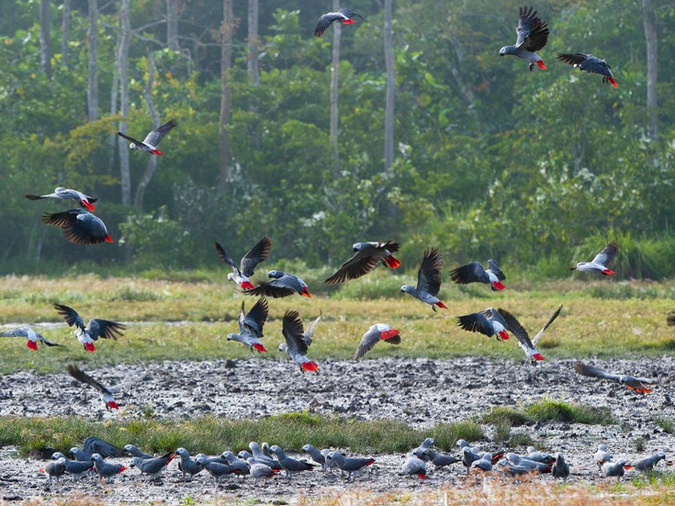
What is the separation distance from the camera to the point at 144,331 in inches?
886

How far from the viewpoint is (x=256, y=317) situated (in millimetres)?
12227

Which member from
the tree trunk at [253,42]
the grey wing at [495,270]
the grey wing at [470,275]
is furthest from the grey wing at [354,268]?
the tree trunk at [253,42]

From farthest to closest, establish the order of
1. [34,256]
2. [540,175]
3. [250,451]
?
[34,256] → [540,175] → [250,451]

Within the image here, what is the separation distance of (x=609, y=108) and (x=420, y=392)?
3078 cm

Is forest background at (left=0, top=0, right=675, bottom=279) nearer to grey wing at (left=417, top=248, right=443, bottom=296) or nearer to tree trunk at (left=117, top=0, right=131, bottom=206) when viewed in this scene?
tree trunk at (left=117, top=0, right=131, bottom=206)

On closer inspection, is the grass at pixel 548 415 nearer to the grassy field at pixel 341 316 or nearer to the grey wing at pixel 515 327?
the grey wing at pixel 515 327

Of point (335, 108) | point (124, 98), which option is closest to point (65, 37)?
point (124, 98)

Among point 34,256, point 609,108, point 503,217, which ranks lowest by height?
point 34,256

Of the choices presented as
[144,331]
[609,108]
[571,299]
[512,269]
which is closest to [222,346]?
[144,331]

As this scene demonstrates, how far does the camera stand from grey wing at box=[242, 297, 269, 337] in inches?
474

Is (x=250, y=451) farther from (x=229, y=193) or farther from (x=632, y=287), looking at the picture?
(x=229, y=193)

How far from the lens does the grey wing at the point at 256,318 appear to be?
39.5 ft

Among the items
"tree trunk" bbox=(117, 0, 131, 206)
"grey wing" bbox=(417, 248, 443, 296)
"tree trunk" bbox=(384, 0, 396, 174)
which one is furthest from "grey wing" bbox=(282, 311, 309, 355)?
"tree trunk" bbox=(117, 0, 131, 206)

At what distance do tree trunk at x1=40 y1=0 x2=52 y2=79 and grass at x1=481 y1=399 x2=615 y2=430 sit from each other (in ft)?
117
